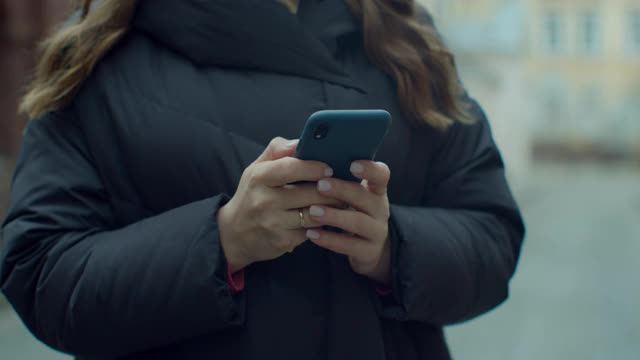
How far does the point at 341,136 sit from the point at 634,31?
111ft

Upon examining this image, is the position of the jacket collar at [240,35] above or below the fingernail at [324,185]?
above

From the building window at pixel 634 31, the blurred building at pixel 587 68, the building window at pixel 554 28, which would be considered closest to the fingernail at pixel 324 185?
the blurred building at pixel 587 68

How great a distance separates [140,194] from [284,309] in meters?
0.30

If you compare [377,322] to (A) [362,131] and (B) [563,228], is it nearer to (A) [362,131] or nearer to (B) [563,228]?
(A) [362,131]

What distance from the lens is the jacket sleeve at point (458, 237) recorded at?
1.20 m

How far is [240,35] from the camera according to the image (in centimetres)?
124

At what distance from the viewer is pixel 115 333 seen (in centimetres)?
112

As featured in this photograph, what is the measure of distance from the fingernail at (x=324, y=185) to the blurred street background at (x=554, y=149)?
25.8 inches

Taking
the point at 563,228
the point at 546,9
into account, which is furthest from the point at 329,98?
the point at 546,9

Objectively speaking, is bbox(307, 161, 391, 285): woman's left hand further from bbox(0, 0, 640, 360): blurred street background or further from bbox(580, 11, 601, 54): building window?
bbox(580, 11, 601, 54): building window

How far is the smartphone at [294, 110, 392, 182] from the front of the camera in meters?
0.97

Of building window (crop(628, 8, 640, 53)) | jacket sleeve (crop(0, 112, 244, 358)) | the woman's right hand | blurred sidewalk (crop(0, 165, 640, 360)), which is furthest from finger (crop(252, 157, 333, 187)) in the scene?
building window (crop(628, 8, 640, 53))

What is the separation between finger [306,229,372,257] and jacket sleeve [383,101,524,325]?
3.6 inches

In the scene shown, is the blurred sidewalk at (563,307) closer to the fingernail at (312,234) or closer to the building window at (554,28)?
the fingernail at (312,234)
